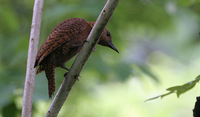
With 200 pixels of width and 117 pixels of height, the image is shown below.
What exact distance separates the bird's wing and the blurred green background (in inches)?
24.7

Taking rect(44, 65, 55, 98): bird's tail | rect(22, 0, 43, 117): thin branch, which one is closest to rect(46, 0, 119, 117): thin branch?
rect(22, 0, 43, 117): thin branch

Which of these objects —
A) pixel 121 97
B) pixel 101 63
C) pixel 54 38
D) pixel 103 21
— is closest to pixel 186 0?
pixel 103 21

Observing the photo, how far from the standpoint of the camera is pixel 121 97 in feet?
22.0

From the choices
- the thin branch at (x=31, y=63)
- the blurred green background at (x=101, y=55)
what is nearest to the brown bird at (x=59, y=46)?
the thin branch at (x=31, y=63)

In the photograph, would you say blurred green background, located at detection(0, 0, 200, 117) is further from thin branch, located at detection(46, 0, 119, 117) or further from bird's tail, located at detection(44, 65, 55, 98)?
thin branch, located at detection(46, 0, 119, 117)

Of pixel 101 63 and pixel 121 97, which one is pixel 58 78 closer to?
pixel 101 63

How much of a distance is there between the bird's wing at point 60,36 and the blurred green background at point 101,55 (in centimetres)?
63

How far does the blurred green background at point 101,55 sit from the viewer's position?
3906 mm

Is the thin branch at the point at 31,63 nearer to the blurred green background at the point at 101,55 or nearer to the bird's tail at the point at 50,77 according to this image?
the bird's tail at the point at 50,77

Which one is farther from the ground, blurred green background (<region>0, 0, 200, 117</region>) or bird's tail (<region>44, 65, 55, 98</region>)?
Answer: blurred green background (<region>0, 0, 200, 117</region>)

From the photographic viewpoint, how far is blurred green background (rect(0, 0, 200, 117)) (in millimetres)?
3906

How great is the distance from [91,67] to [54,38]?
4.29 feet

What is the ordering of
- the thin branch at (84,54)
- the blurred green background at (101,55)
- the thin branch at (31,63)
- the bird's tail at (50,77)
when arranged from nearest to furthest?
1. the thin branch at (84,54)
2. the thin branch at (31,63)
3. the bird's tail at (50,77)
4. the blurred green background at (101,55)

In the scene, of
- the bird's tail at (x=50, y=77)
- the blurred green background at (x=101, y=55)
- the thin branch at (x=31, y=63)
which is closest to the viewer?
the thin branch at (x=31, y=63)
